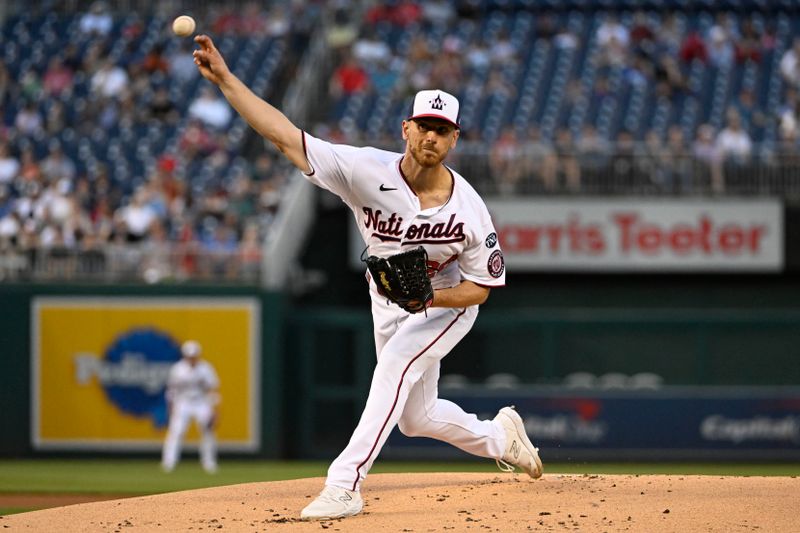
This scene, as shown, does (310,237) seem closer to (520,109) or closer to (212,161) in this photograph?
(212,161)

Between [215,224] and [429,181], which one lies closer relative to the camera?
[429,181]

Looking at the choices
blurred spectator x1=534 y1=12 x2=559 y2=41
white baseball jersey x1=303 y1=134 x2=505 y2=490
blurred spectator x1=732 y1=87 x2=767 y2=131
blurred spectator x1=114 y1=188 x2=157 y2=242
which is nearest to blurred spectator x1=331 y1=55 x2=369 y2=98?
blurred spectator x1=534 y1=12 x2=559 y2=41

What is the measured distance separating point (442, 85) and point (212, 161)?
11.1 ft

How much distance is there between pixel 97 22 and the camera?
22562 mm

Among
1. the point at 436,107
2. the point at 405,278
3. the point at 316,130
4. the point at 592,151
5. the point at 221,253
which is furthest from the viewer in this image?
the point at 316,130

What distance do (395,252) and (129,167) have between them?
528 inches

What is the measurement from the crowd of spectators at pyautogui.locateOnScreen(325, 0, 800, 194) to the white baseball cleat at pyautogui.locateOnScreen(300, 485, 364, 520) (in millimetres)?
12112

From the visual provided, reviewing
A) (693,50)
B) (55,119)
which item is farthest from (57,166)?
(693,50)

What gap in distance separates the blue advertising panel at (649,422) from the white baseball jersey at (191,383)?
2.59 m

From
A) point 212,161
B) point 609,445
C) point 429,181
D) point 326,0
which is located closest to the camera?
point 429,181

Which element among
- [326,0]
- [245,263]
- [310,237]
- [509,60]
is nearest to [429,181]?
[245,263]

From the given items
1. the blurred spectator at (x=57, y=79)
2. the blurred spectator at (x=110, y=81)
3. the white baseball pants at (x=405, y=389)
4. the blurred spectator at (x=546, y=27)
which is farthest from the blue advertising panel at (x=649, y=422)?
the white baseball pants at (x=405, y=389)

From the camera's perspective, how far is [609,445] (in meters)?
17.7

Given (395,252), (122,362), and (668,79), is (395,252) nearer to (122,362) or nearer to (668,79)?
(122,362)
